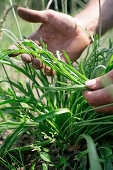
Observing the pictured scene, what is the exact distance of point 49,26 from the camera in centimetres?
93

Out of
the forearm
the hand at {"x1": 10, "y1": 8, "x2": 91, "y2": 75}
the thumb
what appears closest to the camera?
the thumb

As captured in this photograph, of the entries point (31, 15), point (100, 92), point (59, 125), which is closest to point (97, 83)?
point (100, 92)

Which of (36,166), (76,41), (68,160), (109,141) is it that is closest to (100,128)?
(109,141)

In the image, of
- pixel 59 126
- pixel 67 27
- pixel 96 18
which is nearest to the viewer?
pixel 59 126

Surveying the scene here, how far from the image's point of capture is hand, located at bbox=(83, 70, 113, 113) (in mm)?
487

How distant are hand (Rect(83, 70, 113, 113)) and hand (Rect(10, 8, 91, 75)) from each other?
18.2 inches

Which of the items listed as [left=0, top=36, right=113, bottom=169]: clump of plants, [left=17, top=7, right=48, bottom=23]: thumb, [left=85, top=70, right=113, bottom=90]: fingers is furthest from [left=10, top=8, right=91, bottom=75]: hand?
[left=85, top=70, right=113, bottom=90]: fingers

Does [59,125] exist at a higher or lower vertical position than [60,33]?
lower

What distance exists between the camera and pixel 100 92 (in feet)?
1.64

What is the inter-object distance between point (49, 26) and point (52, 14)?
68 millimetres

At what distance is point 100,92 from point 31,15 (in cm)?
53

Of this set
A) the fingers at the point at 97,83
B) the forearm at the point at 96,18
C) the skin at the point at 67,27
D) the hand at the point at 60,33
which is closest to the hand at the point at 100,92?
the fingers at the point at 97,83

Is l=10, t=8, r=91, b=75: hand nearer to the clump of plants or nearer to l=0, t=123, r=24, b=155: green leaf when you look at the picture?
the clump of plants

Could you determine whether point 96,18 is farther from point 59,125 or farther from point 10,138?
point 10,138
